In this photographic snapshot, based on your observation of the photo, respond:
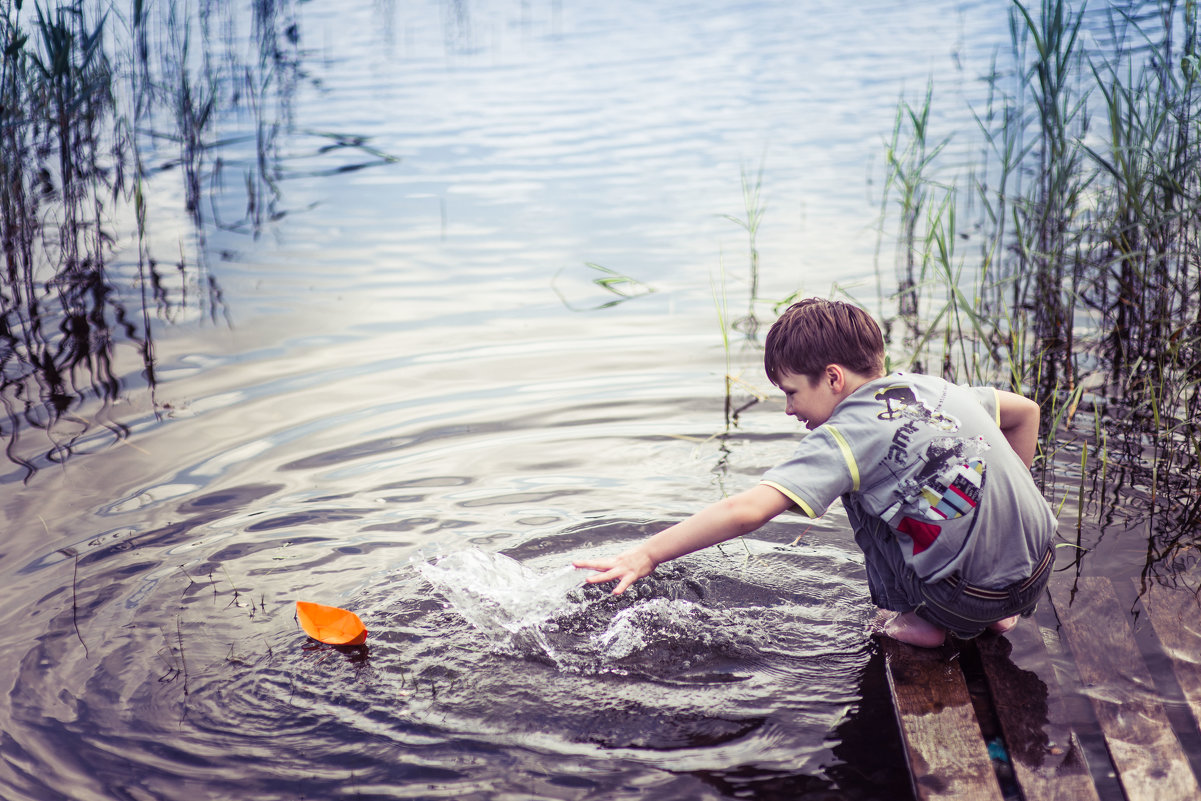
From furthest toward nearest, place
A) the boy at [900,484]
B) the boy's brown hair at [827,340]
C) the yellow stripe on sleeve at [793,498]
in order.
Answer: the boy's brown hair at [827,340], the boy at [900,484], the yellow stripe on sleeve at [793,498]

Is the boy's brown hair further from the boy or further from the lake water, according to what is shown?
the lake water

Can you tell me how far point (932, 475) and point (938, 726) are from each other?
0.62 meters

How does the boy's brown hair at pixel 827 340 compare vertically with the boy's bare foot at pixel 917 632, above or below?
above

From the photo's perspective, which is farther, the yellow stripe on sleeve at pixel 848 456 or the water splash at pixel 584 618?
the water splash at pixel 584 618

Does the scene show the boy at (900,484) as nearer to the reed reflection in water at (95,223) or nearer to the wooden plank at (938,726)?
the wooden plank at (938,726)

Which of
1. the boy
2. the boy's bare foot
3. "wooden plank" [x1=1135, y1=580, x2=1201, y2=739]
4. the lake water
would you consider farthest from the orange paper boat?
"wooden plank" [x1=1135, y1=580, x2=1201, y2=739]

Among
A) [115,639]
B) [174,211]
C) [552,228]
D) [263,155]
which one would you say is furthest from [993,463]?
[263,155]

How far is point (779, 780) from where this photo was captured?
96.7 inches

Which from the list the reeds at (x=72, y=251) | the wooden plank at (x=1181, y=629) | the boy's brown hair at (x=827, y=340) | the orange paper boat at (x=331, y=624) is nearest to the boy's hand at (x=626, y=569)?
the boy's brown hair at (x=827, y=340)

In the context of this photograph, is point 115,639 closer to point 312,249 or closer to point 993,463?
point 993,463

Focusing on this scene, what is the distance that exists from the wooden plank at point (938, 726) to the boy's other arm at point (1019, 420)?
2.08 feet

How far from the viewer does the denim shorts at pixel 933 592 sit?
9.04 feet

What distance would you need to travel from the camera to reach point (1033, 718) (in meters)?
Result: 2.60

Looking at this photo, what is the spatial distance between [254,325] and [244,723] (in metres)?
3.90
